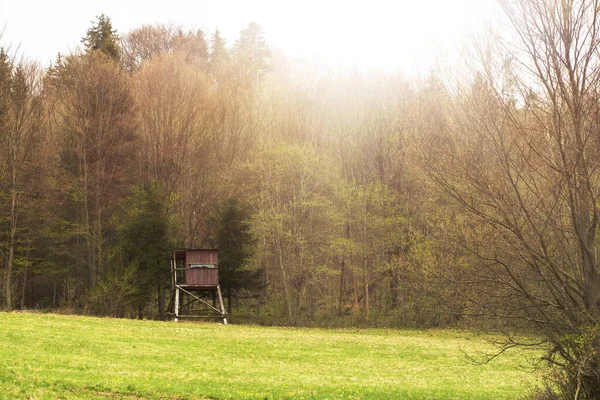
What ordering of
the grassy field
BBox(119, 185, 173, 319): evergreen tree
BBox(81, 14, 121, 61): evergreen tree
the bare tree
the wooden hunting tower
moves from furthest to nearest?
BBox(81, 14, 121, 61): evergreen tree
BBox(119, 185, 173, 319): evergreen tree
the wooden hunting tower
the grassy field
the bare tree

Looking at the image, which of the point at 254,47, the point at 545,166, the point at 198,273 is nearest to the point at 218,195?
the point at 198,273

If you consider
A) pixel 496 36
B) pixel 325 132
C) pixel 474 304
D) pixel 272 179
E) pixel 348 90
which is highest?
pixel 348 90

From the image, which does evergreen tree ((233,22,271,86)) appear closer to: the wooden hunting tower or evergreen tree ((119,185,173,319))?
evergreen tree ((119,185,173,319))

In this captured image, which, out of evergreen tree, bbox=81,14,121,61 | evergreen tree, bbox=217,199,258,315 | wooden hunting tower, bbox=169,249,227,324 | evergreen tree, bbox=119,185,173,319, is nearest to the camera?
wooden hunting tower, bbox=169,249,227,324

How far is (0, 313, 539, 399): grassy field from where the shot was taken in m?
12.4

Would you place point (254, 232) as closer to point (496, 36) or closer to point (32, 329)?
point (32, 329)

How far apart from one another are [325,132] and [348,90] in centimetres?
491

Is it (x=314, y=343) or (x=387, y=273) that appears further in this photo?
(x=387, y=273)

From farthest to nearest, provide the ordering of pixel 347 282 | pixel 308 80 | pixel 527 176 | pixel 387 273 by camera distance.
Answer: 1. pixel 308 80
2. pixel 347 282
3. pixel 387 273
4. pixel 527 176

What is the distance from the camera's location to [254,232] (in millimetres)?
37031

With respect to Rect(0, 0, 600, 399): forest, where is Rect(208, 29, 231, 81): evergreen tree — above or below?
above

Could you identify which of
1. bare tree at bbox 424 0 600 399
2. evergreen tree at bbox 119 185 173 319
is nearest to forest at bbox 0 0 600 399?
evergreen tree at bbox 119 185 173 319

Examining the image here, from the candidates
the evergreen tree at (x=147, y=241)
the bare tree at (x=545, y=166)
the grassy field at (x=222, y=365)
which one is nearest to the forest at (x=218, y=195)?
the evergreen tree at (x=147, y=241)

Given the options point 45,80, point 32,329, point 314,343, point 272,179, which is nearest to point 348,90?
point 272,179
